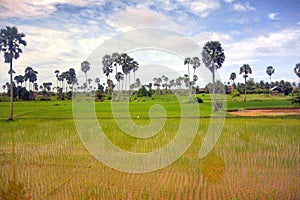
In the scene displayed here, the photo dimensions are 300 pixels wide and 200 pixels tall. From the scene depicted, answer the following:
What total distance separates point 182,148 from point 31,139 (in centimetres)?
529

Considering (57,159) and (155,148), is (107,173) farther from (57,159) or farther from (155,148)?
(155,148)

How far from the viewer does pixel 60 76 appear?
52.2 meters

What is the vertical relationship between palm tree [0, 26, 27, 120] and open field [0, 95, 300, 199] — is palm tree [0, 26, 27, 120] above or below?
above

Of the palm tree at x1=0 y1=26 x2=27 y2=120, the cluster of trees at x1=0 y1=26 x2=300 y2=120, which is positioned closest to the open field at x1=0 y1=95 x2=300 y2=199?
the cluster of trees at x1=0 y1=26 x2=300 y2=120

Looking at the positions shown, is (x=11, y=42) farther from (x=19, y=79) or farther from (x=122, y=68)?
(x=19, y=79)

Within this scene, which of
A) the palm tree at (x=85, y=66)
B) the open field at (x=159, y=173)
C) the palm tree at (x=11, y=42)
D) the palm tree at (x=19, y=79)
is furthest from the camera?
the palm tree at (x=19, y=79)

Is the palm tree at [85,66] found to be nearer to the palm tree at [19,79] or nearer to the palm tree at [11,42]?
the palm tree at [11,42]

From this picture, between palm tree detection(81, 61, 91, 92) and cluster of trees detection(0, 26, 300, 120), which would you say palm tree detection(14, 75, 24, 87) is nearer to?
cluster of trees detection(0, 26, 300, 120)

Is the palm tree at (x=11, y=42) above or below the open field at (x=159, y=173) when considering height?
above

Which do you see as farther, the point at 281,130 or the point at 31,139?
the point at 281,130

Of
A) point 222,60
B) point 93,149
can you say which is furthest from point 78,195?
point 222,60

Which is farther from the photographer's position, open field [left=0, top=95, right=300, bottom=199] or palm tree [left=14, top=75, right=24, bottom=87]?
palm tree [left=14, top=75, right=24, bottom=87]

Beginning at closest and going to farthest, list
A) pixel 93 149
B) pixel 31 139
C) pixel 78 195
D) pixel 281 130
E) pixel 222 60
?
pixel 78 195, pixel 93 149, pixel 31 139, pixel 281 130, pixel 222 60

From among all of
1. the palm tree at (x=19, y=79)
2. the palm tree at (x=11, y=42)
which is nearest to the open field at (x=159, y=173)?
the palm tree at (x=11, y=42)
